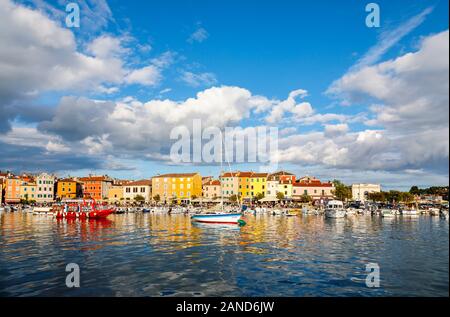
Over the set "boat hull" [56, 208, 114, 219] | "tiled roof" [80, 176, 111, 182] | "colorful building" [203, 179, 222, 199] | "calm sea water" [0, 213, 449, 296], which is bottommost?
"boat hull" [56, 208, 114, 219]

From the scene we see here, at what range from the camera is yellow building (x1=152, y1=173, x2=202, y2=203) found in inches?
4429

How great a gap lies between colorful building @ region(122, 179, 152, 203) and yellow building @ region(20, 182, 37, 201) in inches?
1121

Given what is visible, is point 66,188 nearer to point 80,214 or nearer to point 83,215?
point 80,214

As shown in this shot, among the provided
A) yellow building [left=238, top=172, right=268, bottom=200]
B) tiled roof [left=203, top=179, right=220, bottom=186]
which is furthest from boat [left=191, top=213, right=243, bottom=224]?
tiled roof [left=203, top=179, right=220, bottom=186]

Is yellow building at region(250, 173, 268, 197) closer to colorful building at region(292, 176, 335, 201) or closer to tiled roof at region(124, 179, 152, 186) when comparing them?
colorful building at region(292, 176, 335, 201)

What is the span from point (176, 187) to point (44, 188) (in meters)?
43.9

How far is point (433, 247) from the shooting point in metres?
27.1

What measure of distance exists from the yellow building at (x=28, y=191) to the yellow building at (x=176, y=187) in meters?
38.6

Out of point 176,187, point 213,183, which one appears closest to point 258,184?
point 213,183

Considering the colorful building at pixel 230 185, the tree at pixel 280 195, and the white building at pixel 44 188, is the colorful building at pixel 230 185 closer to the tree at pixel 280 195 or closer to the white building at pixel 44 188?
the tree at pixel 280 195

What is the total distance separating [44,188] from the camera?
117500 mm

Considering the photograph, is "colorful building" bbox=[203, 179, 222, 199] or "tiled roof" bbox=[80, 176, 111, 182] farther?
"tiled roof" bbox=[80, 176, 111, 182]
